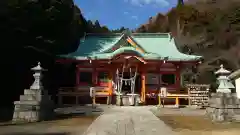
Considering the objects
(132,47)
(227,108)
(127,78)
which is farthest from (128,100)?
(227,108)

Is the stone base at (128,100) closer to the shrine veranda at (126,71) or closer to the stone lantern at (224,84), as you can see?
the shrine veranda at (126,71)

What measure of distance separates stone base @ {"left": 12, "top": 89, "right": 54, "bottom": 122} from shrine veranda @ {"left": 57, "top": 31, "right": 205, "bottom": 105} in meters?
7.25

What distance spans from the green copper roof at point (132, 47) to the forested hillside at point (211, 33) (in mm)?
6895

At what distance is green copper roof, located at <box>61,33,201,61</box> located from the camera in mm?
18641

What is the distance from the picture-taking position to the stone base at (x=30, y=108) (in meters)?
10.6

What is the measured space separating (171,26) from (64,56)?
2393 cm

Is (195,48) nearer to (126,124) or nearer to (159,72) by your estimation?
(159,72)

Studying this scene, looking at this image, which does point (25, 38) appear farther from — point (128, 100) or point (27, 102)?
point (128, 100)

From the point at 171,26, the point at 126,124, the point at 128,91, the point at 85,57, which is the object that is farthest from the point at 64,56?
the point at 171,26

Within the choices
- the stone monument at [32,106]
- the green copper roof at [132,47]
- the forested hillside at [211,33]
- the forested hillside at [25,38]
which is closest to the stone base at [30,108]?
the stone monument at [32,106]

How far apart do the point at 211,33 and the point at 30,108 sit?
23289 mm

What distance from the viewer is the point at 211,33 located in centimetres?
2827

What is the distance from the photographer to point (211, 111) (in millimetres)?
11289

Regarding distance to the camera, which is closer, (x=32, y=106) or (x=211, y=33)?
(x=32, y=106)
